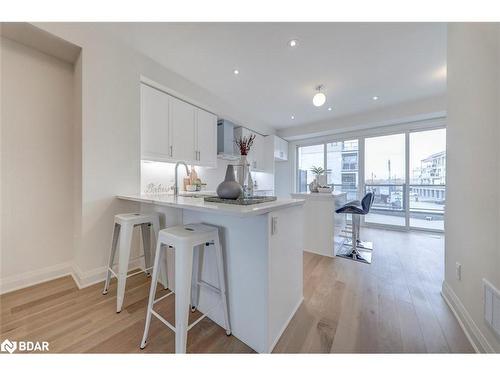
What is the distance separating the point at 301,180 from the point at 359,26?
4298mm

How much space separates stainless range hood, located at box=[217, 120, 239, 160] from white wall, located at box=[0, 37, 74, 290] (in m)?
2.09

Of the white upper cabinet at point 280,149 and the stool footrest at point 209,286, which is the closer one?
the stool footrest at point 209,286

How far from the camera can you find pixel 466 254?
54.4 inches

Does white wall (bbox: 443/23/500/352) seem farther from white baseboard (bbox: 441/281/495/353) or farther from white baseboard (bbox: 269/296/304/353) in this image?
white baseboard (bbox: 269/296/304/353)

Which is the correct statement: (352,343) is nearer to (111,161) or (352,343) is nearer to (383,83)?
(111,161)

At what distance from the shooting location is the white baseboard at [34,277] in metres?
1.76

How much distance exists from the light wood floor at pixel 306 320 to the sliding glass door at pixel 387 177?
2.69 meters

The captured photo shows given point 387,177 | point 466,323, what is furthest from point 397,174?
point 466,323

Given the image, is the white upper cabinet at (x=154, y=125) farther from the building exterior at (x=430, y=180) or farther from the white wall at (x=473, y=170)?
the building exterior at (x=430, y=180)

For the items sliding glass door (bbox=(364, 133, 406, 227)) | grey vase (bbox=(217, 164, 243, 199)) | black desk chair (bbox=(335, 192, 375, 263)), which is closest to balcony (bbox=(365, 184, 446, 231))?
sliding glass door (bbox=(364, 133, 406, 227))

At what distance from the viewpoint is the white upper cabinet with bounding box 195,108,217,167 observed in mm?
3061

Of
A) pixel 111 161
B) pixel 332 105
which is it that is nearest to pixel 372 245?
pixel 332 105

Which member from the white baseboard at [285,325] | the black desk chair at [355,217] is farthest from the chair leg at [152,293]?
the black desk chair at [355,217]
